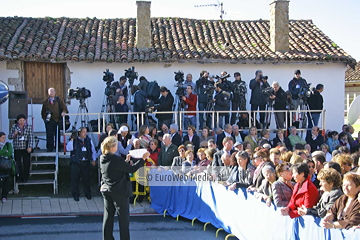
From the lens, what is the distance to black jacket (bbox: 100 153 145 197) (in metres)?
6.55

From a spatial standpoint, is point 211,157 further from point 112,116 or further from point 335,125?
point 335,125

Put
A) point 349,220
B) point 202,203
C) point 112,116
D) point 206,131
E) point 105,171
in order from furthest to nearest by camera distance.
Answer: point 112,116, point 206,131, point 202,203, point 105,171, point 349,220

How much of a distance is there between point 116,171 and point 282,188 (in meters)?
2.31

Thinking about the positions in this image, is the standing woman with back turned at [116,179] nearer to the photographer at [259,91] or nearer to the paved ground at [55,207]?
the paved ground at [55,207]

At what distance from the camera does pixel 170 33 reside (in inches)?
689

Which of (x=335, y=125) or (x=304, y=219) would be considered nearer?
(x=304, y=219)

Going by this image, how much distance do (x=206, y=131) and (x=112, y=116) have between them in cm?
287

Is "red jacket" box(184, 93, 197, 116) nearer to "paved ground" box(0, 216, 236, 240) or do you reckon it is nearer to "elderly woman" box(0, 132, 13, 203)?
"paved ground" box(0, 216, 236, 240)

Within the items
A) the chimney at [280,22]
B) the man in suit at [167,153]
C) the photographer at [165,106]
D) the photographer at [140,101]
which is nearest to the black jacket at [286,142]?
the photographer at [165,106]

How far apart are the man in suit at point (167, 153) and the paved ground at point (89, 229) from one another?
51.4 inches

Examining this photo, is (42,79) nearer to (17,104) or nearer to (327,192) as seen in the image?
(17,104)

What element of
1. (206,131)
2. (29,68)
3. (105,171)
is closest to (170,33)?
(29,68)

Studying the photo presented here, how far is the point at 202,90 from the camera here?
13469mm

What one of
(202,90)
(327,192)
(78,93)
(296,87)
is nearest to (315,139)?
(296,87)
